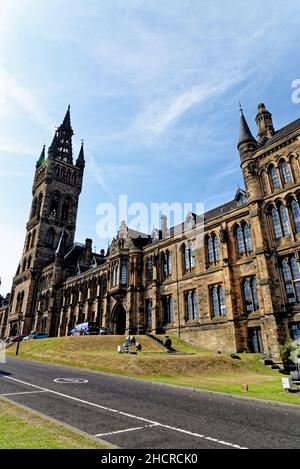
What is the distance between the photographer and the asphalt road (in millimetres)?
6168

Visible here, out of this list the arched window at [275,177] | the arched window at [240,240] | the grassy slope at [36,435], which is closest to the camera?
the grassy slope at [36,435]

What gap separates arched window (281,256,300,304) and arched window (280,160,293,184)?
23.7 ft

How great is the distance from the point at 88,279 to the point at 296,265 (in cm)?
3530

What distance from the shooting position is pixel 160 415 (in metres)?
8.23

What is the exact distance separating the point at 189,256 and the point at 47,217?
46167mm

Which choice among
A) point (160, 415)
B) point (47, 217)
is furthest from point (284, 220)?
point (47, 217)

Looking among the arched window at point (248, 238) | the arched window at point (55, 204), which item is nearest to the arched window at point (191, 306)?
the arched window at point (248, 238)

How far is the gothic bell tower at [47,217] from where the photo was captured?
216 ft

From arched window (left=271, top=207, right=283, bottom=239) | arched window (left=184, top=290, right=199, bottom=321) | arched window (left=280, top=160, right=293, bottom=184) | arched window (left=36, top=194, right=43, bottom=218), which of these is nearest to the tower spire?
arched window (left=280, top=160, right=293, bottom=184)

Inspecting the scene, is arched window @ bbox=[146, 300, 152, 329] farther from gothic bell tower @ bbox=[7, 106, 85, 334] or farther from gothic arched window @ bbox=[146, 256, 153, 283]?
gothic bell tower @ bbox=[7, 106, 85, 334]

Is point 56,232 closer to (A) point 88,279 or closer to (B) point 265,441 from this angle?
(A) point 88,279

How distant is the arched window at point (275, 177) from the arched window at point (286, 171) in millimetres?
534

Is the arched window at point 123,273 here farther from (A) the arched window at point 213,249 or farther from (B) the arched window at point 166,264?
(A) the arched window at point 213,249
